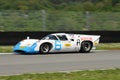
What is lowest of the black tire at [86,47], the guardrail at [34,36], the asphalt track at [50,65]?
the asphalt track at [50,65]

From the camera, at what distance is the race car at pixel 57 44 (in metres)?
19.5

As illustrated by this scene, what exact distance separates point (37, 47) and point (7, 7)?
26537 millimetres

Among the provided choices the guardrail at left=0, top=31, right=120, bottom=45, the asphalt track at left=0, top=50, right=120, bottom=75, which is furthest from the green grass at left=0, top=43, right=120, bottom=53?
the asphalt track at left=0, top=50, right=120, bottom=75

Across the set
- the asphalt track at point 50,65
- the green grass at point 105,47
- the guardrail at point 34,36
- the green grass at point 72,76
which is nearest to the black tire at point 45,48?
the green grass at point 105,47

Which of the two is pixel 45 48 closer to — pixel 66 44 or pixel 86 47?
pixel 66 44

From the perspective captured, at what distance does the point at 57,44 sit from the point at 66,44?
0.58 m

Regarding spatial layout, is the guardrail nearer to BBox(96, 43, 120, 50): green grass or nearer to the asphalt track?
BBox(96, 43, 120, 50): green grass

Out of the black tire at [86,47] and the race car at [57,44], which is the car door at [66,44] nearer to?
the race car at [57,44]

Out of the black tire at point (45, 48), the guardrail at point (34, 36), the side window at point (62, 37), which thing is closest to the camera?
the black tire at point (45, 48)

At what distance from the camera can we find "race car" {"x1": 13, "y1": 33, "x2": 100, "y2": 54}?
64.0ft

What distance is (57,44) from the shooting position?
20.3 m

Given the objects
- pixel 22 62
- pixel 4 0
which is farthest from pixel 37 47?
pixel 4 0

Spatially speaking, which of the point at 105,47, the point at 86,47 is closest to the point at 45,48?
the point at 86,47

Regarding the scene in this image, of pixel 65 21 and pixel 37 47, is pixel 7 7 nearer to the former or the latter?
pixel 65 21
